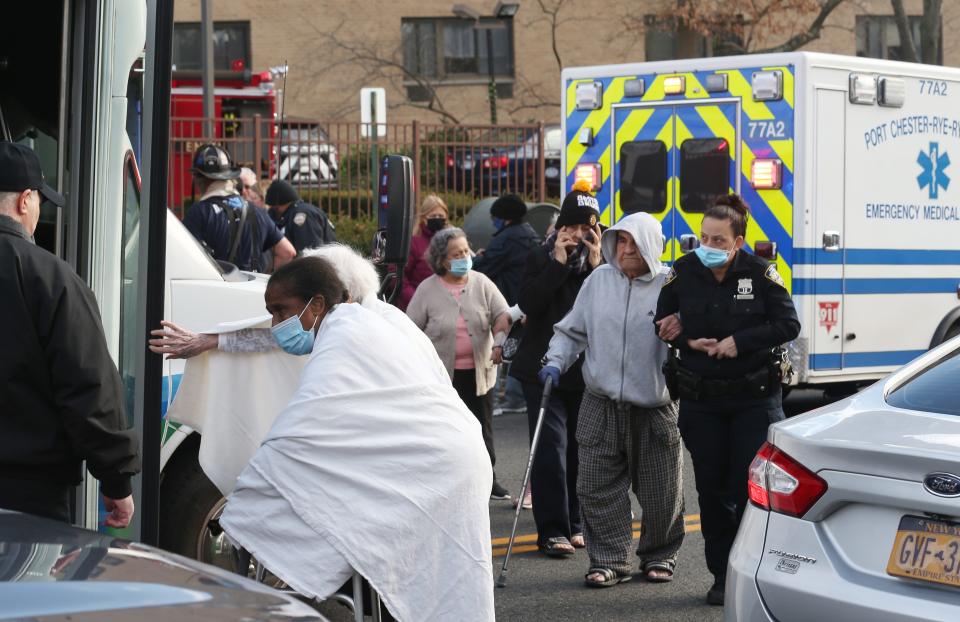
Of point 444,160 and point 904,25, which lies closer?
point 444,160

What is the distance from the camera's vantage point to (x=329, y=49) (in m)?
31.5

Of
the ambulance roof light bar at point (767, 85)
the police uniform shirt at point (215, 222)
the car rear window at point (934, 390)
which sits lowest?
the car rear window at point (934, 390)

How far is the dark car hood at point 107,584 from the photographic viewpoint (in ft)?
7.91

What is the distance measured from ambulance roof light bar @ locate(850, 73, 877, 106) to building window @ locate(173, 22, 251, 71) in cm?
2276

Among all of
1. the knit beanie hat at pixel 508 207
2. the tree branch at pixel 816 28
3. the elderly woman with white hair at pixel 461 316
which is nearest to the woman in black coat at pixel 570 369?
the elderly woman with white hair at pixel 461 316

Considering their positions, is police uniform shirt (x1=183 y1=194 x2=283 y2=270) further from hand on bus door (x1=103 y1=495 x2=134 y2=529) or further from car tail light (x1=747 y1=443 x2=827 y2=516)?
car tail light (x1=747 y1=443 x2=827 y2=516)

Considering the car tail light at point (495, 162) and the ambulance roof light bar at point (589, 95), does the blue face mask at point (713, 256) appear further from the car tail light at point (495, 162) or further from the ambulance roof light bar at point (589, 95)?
the car tail light at point (495, 162)

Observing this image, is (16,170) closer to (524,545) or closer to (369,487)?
(369,487)

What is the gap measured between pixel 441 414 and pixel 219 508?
1.49 m

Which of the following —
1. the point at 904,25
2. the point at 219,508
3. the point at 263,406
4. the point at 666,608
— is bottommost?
the point at 666,608

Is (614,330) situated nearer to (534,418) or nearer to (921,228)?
(534,418)

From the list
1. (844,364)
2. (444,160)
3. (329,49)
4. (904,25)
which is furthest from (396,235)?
(329,49)

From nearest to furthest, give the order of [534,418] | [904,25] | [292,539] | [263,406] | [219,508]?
[292,539] → [263,406] → [219,508] → [534,418] → [904,25]

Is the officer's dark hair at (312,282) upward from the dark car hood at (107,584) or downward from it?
upward
